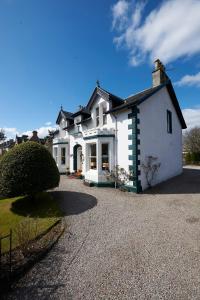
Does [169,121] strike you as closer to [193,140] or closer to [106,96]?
[106,96]

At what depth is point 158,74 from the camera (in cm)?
1456

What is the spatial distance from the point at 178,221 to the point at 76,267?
423cm

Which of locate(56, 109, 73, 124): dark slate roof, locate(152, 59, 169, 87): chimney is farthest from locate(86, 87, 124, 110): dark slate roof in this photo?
locate(56, 109, 73, 124): dark slate roof

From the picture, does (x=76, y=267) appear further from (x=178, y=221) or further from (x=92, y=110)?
(x=92, y=110)

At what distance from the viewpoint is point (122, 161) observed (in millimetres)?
12359

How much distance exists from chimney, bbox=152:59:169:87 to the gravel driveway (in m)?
9.80

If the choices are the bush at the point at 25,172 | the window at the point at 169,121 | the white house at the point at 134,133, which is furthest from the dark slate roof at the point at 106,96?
the bush at the point at 25,172

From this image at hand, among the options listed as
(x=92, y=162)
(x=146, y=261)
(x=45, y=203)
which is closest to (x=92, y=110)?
(x=92, y=162)

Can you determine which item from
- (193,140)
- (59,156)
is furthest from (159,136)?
(193,140)

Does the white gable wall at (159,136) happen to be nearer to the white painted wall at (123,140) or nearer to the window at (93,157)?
the white painted wall at (123,140)

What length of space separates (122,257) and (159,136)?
10471 mm

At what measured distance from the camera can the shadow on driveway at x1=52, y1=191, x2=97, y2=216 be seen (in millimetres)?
8218

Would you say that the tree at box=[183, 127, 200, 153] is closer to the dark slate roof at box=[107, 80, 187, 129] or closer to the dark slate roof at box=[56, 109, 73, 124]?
the dark slate roof at box=[107, 80, 187, 129]

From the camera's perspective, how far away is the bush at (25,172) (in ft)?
27.6
